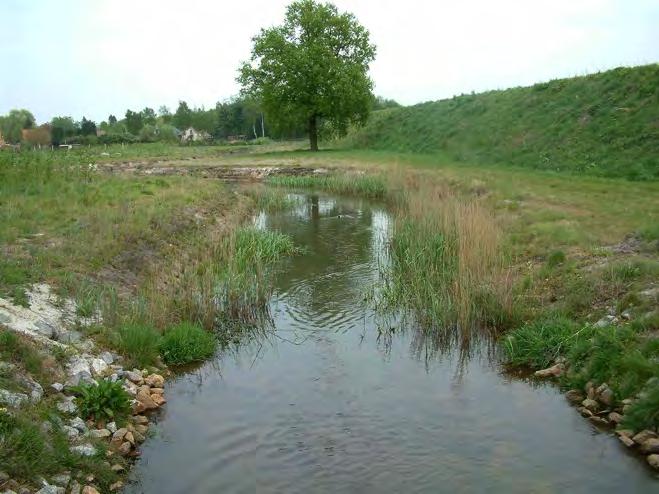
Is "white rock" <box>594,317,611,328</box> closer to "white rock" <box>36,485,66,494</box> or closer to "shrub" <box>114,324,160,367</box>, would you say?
"shrub" <box>114,324,160,367</box>

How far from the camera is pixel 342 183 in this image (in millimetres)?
27281

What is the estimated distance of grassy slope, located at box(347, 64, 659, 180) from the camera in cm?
2281

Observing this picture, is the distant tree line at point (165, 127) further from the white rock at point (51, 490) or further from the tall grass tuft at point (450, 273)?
the white rock at point (51, 490)

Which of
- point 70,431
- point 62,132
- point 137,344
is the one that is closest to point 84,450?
point 70,431

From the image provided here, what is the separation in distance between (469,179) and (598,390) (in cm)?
1608

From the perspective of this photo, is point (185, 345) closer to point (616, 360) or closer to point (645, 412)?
point (616, 360)

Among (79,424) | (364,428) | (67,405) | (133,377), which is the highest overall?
(67,405)

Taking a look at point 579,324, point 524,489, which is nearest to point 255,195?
point 579,324

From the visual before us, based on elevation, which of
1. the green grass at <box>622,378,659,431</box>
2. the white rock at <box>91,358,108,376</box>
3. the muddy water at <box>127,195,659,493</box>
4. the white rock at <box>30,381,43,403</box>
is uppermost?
the white rock at <box>30,381,43,403</box>

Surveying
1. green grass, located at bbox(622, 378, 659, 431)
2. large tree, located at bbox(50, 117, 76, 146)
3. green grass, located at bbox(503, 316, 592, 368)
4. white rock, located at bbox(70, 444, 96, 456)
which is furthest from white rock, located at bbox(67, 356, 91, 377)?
large tree, located at bbox(50, 117, 76, 146)

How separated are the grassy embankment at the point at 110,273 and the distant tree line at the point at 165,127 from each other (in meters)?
42.6

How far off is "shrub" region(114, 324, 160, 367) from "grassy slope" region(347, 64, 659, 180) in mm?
17809

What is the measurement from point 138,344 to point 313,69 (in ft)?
127

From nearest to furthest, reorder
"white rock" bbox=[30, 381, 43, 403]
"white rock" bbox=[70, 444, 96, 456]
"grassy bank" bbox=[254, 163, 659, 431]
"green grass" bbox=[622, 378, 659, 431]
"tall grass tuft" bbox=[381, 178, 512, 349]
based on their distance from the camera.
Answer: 1. "white rock" bbox=[70, 444, 96, 456]
2. "white rock" bbox=[30, 381, 43, 403]
3. "green grass" bbox=[622, 378, 659, 431]
4. "grassy bank" bbox=[254, 163, 659, 431]
5. "tall grass tuft" bbox=[381, 178, 512, 349]
